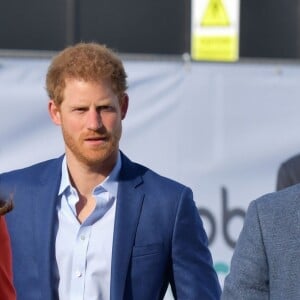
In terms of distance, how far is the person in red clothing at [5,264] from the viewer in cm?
285

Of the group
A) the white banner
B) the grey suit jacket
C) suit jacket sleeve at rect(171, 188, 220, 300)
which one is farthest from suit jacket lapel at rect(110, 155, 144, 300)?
the white banner

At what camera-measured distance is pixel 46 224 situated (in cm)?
327

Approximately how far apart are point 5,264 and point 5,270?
20 millimetres

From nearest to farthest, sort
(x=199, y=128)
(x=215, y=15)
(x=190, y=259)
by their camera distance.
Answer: (x=190, y=259)
(x=199, y=128)
(x=215, y=15)

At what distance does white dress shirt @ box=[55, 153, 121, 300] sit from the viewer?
3215mm

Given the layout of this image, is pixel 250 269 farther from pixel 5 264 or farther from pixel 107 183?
pixel 107 183

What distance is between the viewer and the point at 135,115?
5.05 m

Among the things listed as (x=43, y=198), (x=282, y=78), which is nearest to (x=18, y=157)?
(x=282, y=78)

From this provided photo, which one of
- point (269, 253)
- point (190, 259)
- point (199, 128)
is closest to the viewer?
point (269, 253)

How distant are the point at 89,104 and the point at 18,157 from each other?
1.78 m

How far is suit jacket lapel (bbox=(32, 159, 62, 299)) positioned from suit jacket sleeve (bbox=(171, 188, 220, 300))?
379mm

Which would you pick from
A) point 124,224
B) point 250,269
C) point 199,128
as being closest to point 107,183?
point 124,224

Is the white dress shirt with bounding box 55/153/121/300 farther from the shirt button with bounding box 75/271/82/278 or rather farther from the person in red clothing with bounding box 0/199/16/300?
the person in red clothing with bounding box 0/199/16/300

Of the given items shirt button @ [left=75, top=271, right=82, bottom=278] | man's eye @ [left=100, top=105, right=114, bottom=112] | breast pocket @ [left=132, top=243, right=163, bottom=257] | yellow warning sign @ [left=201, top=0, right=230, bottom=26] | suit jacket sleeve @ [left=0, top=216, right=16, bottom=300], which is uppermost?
yellow warning sign @ [left=201, top=0, right=230, bottom=26]
